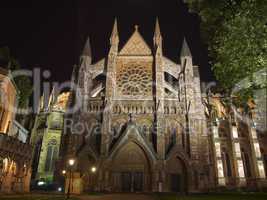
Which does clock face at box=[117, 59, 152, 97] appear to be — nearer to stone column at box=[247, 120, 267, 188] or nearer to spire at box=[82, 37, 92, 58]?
spire at box=[82, 37, 92, 58]

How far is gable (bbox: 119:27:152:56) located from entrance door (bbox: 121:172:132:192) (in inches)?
659

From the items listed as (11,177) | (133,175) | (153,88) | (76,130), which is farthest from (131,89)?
(11,177)

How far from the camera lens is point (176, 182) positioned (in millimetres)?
27531

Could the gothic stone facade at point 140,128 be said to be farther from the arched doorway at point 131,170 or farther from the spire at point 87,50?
the spire at point 87,50

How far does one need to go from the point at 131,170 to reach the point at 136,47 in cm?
1793

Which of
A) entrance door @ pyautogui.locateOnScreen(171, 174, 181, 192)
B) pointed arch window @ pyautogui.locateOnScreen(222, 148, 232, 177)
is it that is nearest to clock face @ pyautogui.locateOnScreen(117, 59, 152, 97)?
entrance door @ pyautogui.locateOnScreen(171, 174, 181, 192)

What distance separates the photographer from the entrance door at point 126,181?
2722 cm

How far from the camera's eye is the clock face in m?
32.2

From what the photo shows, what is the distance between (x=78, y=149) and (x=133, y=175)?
273 inches

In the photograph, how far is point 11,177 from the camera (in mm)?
21266

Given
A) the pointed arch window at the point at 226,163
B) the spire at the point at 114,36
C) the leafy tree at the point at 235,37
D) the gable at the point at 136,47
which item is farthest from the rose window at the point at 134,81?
the leafy tree at the point at 235,37

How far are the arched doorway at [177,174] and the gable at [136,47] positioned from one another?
15593 mm

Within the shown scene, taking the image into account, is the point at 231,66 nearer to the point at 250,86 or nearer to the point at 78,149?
the point at 250,86

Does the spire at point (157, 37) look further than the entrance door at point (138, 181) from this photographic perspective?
Yes
